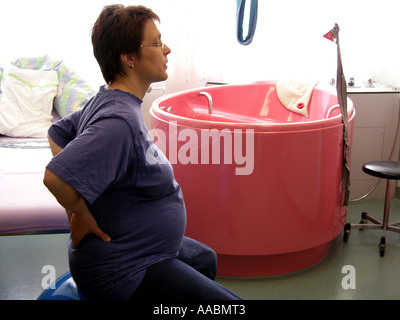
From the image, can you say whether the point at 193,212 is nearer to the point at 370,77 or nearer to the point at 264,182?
the point at 264,182

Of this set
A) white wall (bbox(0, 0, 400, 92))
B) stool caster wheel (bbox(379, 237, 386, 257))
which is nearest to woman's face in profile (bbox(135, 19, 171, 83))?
stool caster wheel (bbox(379, 237, 386, 257))

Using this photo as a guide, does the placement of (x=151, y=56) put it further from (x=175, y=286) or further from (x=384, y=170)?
(x=384, y=170)

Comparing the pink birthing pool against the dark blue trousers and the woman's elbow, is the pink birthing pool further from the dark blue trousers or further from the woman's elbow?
the woman's elbow

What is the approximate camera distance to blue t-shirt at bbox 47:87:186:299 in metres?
1.07

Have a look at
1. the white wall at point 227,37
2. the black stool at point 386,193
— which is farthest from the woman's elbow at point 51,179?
the white wall at point 227,37

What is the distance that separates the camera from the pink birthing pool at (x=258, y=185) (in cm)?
209

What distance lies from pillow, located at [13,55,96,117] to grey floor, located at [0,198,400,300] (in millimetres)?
838

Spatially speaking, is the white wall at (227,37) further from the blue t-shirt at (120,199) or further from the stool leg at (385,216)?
the blue t-shirt at (120,199)

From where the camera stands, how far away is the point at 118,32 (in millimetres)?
1178

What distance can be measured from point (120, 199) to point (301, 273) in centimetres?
145

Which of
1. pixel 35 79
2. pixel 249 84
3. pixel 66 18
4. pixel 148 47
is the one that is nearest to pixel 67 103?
pixel 35 79

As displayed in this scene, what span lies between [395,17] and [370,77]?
0.44 metres

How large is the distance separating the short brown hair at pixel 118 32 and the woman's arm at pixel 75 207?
338 millimetres

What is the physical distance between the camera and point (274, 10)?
3.29m
